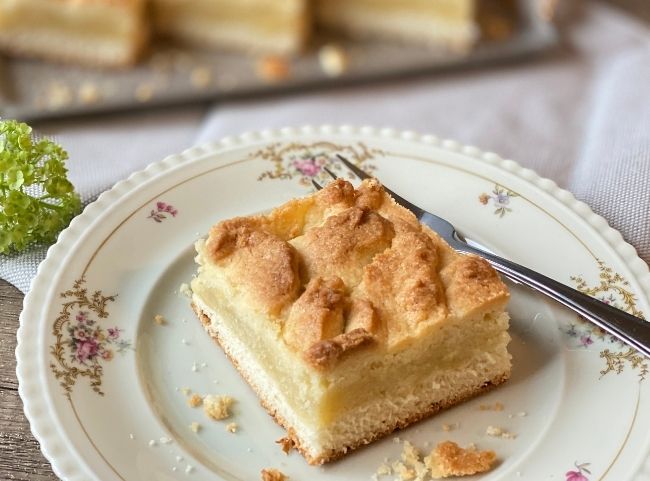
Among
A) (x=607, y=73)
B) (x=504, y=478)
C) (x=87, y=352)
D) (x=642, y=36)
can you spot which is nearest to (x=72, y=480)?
(x=87, y=352)

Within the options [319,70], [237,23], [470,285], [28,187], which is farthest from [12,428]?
[237,23]

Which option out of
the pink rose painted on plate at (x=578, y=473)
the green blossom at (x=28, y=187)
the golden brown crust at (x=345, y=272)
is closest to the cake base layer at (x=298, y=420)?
the golden brown crust at (x=345, y=272)

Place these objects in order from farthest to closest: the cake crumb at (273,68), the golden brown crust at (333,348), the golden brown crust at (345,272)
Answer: the cake crumb at (273,68)
the golden brown crust at (345,272)
the golden brown crust at (333,348)

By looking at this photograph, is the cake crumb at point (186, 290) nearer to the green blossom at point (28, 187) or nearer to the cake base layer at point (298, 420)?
the cake base layer at point (298, 420)

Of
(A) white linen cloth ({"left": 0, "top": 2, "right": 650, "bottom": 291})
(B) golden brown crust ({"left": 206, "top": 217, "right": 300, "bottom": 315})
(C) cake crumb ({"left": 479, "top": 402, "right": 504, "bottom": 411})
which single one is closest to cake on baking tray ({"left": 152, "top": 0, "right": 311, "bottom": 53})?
(A) white linen cloth ({"left": 0, "top": 2, "right": 650, "bottom": 291})

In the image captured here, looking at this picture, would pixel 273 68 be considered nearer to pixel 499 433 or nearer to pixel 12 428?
pixel 12 428

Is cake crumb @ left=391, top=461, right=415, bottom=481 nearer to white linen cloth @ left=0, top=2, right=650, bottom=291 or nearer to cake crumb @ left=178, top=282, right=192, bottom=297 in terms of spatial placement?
cake crumb @ left=178, top=282, right=192, bottom=297
